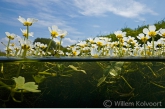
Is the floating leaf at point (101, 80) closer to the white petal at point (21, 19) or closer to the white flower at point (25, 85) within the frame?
the white flower at point (25, 85)

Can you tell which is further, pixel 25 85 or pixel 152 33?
pixel 152 33

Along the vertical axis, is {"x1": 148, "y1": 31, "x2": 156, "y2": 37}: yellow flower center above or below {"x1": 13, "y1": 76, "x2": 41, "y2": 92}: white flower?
above

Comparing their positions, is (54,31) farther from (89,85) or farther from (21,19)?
(89,85)

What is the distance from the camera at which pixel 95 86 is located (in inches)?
21.0

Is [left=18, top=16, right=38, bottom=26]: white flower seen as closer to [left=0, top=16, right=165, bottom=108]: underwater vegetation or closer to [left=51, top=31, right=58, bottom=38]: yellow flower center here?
[left=51, top=31, right=58, bottom=38]: yellow flower center

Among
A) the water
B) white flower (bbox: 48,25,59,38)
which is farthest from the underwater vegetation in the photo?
white flower (bbox: 48,25,59,38)

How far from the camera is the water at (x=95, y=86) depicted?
0.52m

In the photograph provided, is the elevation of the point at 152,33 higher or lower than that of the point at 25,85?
higher

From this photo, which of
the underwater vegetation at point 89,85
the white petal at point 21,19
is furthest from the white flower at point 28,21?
the underwater vegetation at point 89,85

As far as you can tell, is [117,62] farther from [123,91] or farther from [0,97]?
[0,97]

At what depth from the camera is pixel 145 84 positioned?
535 mm

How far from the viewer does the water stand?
524 mm

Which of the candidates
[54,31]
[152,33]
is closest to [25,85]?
[54,31]

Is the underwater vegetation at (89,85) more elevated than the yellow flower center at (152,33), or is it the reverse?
the yellow flower center at (152,33)
